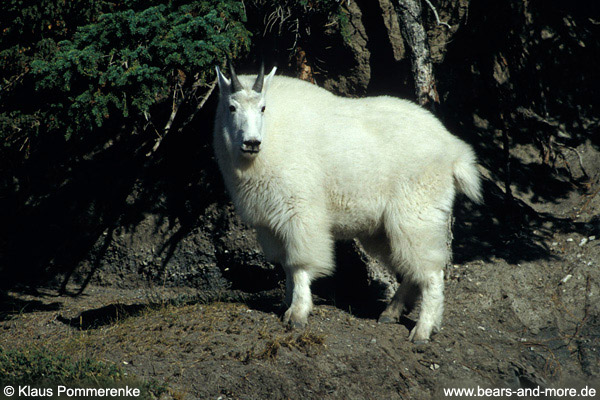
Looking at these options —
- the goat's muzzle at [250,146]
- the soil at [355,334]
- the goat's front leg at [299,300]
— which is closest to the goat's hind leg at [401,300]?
the soil at [355,334]

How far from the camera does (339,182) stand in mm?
5730

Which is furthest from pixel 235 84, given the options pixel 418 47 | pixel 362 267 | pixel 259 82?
pixel 362 267

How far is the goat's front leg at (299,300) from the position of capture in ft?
18.6

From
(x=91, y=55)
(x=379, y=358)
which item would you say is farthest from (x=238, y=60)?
(x=379, y=358)

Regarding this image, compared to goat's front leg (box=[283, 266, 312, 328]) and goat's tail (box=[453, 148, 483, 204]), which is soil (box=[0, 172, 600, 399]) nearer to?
goat's front leg (box=[283, 266, 312, 328])

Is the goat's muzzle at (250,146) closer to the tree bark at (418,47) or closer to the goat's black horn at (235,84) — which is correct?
the goat's black horn at (235,84)

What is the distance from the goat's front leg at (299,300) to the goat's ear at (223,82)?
1.95m

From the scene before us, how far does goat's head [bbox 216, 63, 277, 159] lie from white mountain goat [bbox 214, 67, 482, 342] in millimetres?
20

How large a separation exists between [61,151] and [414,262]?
5496 millimetres

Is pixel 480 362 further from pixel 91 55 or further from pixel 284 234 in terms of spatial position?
pixel 91 55

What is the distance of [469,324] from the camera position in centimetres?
661

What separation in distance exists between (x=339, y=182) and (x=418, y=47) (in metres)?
2.62

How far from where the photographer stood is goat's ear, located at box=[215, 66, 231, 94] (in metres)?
5.57

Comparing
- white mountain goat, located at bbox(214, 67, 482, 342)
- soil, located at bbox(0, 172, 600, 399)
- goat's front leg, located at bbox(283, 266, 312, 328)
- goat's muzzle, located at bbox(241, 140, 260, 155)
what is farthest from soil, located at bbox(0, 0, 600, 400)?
goat's muzzle, located at bbox(241, 140, 260, 155)
